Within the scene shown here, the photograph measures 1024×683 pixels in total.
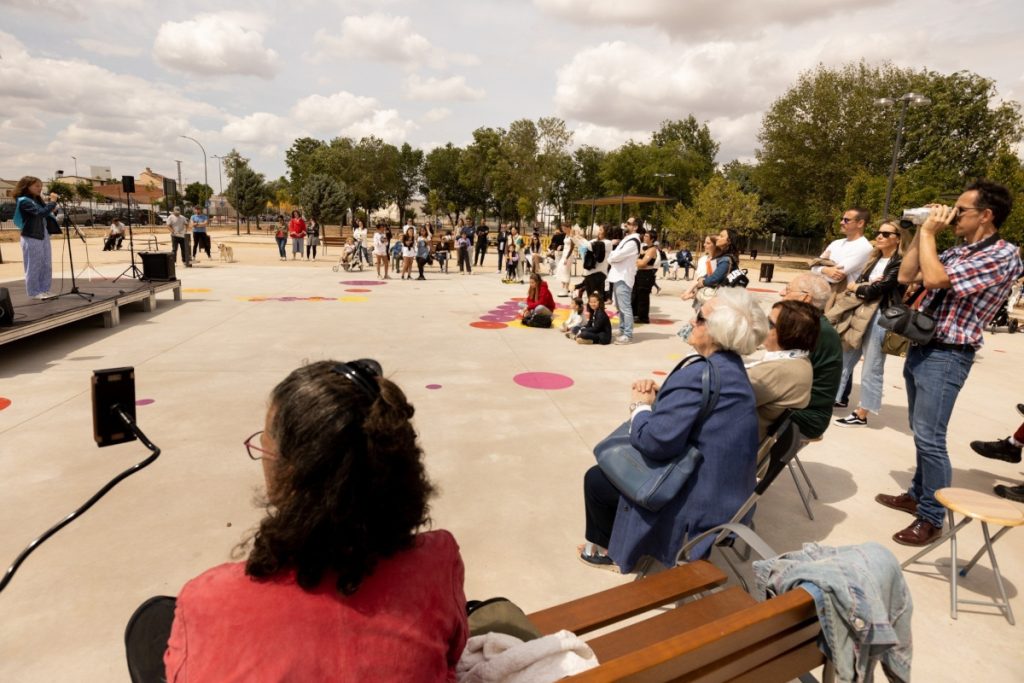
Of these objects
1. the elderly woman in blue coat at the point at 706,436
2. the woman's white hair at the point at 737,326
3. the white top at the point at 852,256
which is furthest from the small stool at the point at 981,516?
the white top at the point at 852,256

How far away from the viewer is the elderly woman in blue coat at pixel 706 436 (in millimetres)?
2430

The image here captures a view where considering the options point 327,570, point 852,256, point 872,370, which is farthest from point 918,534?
point 327,570

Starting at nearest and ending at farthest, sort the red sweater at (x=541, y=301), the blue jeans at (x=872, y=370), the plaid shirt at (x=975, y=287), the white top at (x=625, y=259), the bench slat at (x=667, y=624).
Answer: the bench slat at (x=667, y=624), the plaid shirt at (x=975, y=287), the blue jeans at (x=872, y=370), the white top at (x=625, y=259), the red sweater at (x=541, y=301)

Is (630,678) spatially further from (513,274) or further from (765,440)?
(513,274)

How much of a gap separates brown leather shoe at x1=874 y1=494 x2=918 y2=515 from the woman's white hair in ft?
7.06

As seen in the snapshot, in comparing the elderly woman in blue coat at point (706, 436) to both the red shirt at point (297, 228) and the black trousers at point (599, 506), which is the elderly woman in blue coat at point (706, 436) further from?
the red shirt at point (297, 228)

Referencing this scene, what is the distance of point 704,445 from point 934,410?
1857 mm

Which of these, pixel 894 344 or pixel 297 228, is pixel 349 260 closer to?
pixel 297 228

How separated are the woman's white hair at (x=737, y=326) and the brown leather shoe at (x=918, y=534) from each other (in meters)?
1.85

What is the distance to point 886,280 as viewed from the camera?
4828 millimetres

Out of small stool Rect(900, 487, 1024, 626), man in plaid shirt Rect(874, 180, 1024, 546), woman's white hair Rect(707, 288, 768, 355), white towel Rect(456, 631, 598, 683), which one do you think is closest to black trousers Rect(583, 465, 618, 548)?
woman's white hair Rect(707, 288, 768, 355)

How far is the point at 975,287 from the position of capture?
3.11 metres

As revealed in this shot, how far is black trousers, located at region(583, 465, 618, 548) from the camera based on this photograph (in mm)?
2896

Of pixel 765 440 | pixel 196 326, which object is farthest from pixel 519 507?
pixel 196 326
